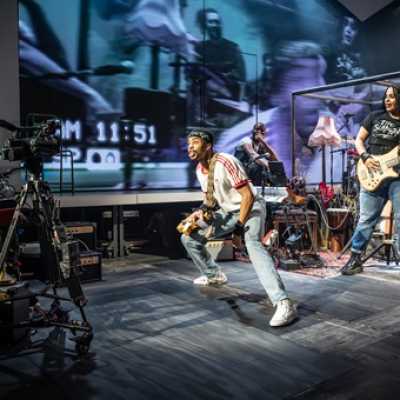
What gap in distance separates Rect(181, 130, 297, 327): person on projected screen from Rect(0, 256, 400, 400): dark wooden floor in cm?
22

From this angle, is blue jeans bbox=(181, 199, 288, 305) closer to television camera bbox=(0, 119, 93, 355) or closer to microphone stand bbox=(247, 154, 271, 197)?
→ television camera bbox=(0, 119, 93, 355)

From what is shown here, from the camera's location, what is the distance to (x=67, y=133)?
18.5ft

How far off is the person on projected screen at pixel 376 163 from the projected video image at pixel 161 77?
2.44 metres

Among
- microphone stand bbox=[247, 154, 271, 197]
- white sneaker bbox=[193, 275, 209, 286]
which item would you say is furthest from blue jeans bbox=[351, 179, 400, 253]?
white sneaker bbox=[193, 275, 209, 286]

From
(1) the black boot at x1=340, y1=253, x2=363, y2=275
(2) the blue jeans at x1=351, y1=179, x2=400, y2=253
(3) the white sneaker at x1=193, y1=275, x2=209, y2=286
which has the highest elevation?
(2) the blue jeans at x1=351, y1=179, x2=400, y2=253

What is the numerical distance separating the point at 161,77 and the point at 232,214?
368 cm

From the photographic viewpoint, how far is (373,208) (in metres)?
4.27

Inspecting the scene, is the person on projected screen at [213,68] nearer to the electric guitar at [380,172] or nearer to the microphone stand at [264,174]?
the microphone stand at [264,174]

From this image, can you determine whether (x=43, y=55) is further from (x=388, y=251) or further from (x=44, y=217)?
(x=388, y=251)

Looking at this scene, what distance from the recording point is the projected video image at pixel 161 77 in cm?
555

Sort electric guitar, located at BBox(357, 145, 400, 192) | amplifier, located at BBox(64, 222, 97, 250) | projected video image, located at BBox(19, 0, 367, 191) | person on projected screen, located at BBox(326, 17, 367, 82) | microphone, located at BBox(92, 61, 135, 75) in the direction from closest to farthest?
electric guitar, located at BBox(357, 145, 400, 192), amplifier, located at BBox(64, 222, 97, 250), projected video image, located at BBox(19, 0, 367, 191), microphone, located at BBox(92, 61, 135, 75), person on projected screen, located at BBox(326, 17, 367, 82)

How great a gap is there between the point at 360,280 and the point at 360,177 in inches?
36.9

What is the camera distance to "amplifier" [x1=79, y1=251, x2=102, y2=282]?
13.6 ft

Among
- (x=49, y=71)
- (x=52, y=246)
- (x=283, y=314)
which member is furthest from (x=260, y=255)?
(x=49, y=71)
